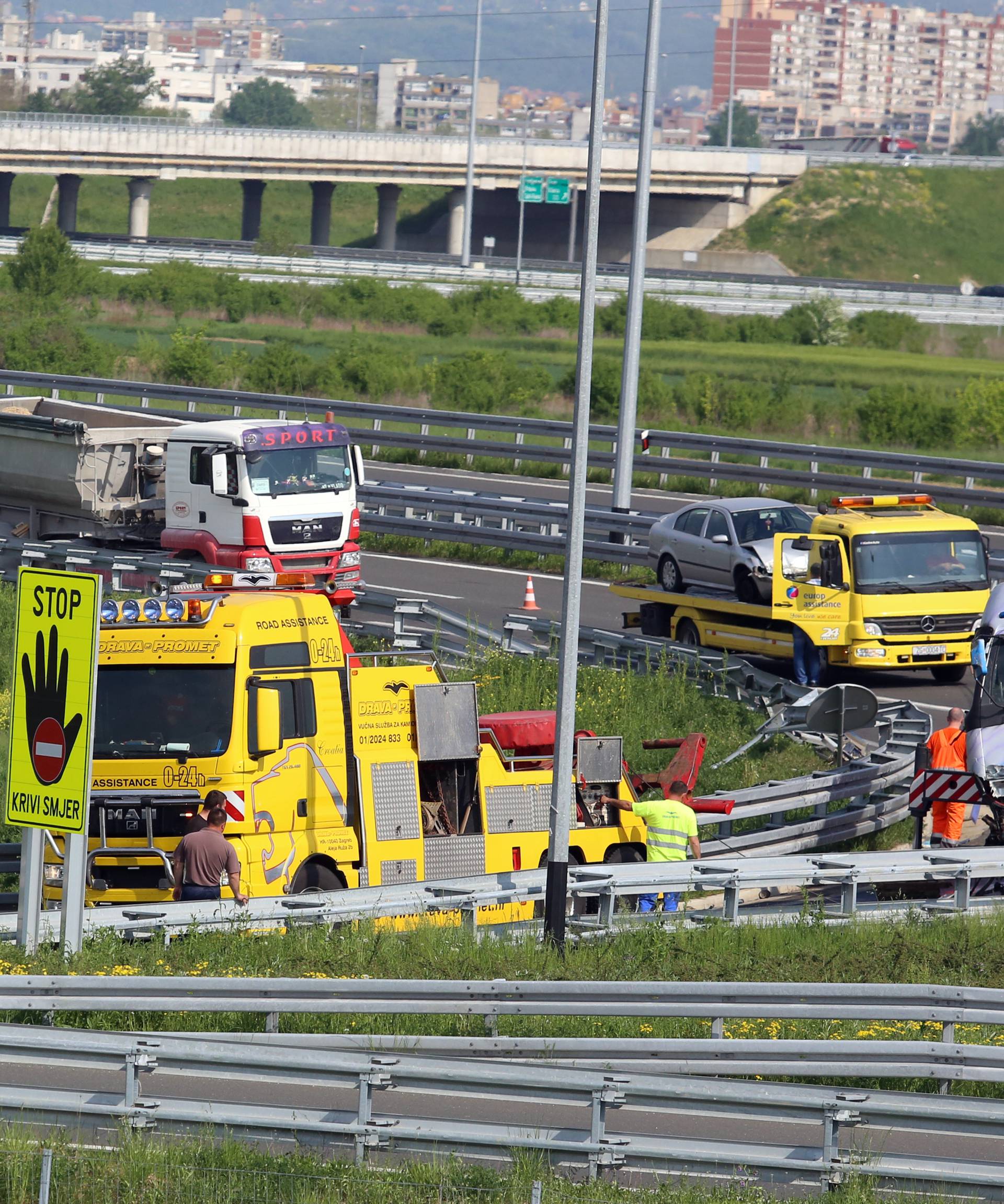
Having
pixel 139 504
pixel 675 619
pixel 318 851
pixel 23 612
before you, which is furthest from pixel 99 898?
pixel 139 504

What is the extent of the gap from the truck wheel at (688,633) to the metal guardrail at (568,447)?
34.1 ft

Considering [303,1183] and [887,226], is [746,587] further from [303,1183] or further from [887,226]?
[887,226]

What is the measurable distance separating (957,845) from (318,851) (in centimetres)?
603

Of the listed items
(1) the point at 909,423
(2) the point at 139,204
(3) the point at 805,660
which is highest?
(2) the point at 139,204

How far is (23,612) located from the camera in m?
11.0

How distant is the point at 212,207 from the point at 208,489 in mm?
109565

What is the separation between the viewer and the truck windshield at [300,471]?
77.8 feet

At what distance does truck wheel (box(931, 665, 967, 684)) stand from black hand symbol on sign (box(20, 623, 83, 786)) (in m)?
13.5

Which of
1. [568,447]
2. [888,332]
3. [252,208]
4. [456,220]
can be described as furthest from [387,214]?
[568,447]

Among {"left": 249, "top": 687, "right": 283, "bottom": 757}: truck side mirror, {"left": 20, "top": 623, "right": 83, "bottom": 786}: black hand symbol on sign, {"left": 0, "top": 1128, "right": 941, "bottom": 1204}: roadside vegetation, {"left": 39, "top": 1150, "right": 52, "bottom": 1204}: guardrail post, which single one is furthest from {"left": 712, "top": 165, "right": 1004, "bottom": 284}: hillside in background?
{"left": 39, "top": 1150, "right": 52, "bottom": 1204}: guardrail post

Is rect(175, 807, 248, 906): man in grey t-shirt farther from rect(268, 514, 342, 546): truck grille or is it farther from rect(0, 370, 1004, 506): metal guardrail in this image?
rect(0, 370, 1004, 506): metal guardrail

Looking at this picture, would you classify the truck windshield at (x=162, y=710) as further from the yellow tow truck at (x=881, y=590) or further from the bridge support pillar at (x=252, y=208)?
the bridge support pillar at (x=252, y=208)

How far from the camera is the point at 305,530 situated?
23828mm

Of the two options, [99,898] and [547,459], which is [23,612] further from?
[547,459]
